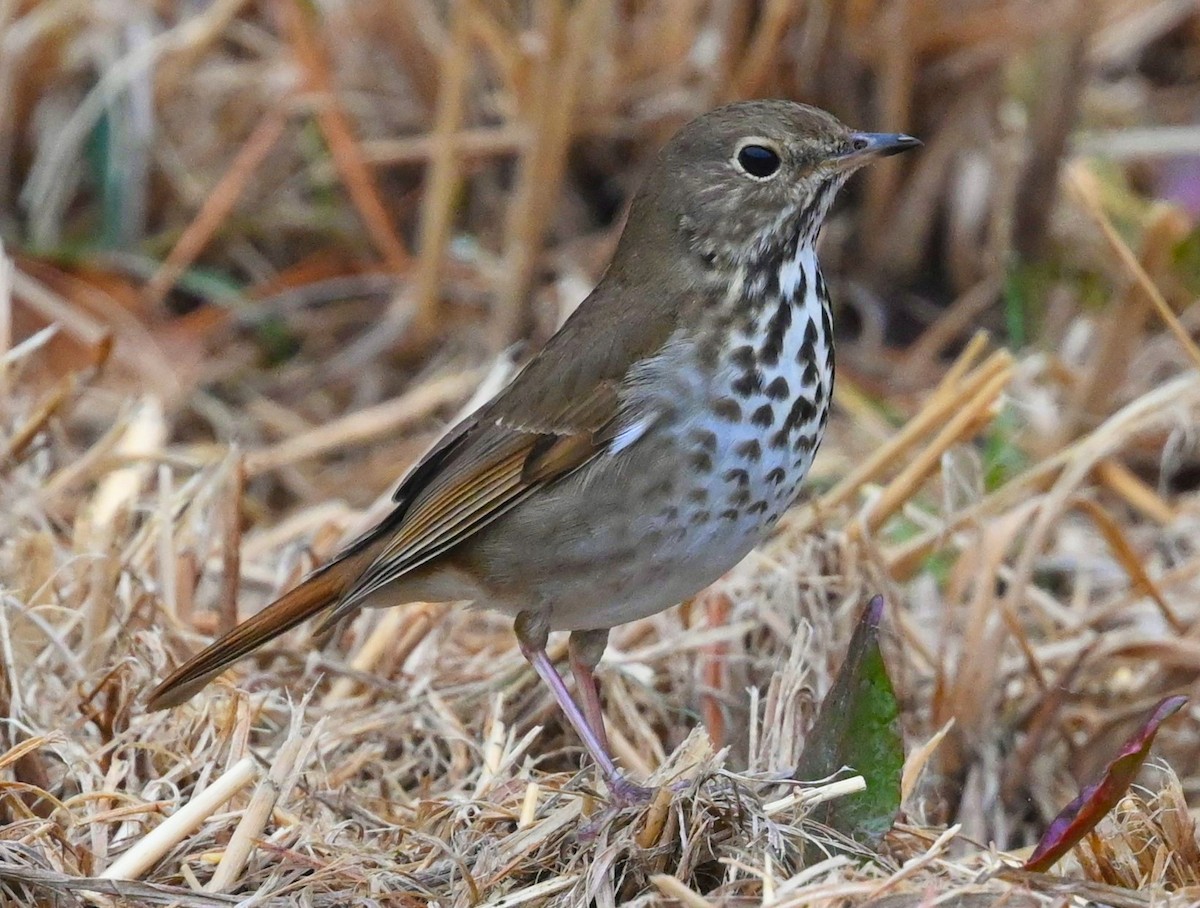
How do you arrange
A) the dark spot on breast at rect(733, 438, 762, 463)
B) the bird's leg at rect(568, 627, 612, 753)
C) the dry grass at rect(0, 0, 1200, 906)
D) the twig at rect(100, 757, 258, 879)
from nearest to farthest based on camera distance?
1. the twig at rect(100, 757, 258, 879)
2. the dry grass at rect(0, 0, 1200, 906)
3. the dark spot on breast at rect(733, 438, 762, 463)
4. the bird's leg at rect(568, 627, 612, 753)

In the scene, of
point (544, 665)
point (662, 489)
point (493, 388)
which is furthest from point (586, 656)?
point (493, 388)

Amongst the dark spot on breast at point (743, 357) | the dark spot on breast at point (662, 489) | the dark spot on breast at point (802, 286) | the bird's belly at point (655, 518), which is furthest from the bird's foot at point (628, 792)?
the dark spot on breast at point (802, 286)

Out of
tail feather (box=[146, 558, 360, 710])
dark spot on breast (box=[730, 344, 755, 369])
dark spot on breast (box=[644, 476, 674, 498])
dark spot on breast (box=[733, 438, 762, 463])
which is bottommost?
tail feather (box=[146, 558, 360, 710])

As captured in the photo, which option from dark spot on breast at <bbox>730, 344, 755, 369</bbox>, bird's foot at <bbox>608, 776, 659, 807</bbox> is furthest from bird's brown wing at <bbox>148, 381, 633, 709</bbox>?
bird's foot at <bbox>608, 776, 659, 807</bbox>

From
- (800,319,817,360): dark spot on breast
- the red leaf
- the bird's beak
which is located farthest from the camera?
the bird's beak

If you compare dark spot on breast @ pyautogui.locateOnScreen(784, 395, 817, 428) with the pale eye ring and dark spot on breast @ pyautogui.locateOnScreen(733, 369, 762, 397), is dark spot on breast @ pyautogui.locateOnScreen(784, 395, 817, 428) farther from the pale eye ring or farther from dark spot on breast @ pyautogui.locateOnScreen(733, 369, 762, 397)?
the pale eye ring

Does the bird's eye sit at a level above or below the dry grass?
above
